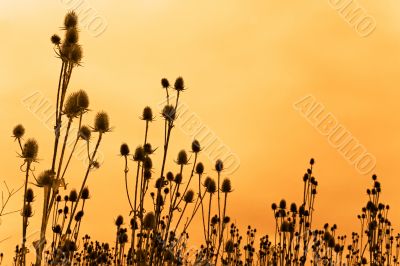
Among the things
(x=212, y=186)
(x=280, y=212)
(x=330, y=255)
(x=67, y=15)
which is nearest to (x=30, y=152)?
(x=67, y=15)

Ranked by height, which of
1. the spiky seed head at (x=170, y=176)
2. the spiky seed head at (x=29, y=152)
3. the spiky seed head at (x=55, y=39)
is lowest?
the spiky seed head at (x=29, y=152)

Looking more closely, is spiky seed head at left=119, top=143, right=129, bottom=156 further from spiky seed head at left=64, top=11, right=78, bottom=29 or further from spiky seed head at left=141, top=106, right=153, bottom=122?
spiky seed head at left=64, top=11, right=78, bottom=29

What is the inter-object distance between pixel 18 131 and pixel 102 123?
44.8 inches

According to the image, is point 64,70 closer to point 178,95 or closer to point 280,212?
point 178,95

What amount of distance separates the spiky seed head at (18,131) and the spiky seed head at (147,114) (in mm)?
2359

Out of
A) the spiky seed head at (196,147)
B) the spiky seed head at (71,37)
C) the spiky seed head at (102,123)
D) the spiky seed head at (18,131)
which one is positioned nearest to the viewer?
the spiky seed head at (71,37)

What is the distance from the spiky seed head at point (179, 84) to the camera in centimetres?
877

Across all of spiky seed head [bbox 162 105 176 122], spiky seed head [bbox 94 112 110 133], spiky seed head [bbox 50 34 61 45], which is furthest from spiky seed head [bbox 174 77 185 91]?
spiky seed head [bbox 50 34 61 45]

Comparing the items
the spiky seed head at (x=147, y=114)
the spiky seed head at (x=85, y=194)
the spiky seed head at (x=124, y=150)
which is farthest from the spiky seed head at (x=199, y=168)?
the spiky seed head at (x=85, y=194)

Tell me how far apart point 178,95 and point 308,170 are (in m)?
2.81

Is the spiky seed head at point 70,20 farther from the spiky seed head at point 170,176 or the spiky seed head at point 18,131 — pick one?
the spiky seed head at point 170,176

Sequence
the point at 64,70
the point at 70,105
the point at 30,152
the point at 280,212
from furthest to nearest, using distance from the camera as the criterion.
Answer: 1. the point at 280,212
2. the point at 30,152
3. the point at 70,105
4. the point at 64,70

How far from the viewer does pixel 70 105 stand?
15.3ft

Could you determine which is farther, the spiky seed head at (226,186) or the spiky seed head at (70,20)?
the spiky seed head at (226,186)
